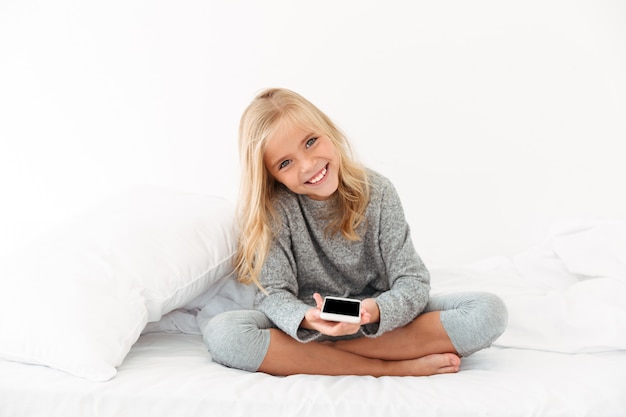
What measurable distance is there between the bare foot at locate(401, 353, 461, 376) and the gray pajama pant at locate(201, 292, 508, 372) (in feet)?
0.09

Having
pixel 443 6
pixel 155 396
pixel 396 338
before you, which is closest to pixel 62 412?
pixel 155 396

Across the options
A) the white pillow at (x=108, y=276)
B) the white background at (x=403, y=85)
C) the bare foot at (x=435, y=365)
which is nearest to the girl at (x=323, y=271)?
the bare foot at (x=435, y=365)

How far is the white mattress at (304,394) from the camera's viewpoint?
1.02 m

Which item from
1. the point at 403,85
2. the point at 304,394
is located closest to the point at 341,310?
the point at 304,394

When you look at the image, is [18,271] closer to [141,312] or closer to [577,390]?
[141,312]

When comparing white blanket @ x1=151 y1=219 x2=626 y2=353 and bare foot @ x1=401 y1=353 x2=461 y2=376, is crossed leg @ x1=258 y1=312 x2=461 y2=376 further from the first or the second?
white blanket @ x1=151 y1=219 x2=626 y2=353

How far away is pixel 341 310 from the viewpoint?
3.65ft

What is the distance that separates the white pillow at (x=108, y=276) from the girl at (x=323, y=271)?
0.34 ft

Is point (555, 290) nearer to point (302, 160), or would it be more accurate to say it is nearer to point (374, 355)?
point (374, 355)

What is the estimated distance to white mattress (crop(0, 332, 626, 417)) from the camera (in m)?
1.02

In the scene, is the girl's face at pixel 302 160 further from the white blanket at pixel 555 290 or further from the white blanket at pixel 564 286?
the white blanket at pixel 564 286

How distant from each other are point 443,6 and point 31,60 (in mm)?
1301

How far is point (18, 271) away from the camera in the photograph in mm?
1191

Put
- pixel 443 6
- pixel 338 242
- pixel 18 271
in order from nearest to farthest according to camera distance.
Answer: pixel 18 271 → pixel 338 242 → pixel 443 6
